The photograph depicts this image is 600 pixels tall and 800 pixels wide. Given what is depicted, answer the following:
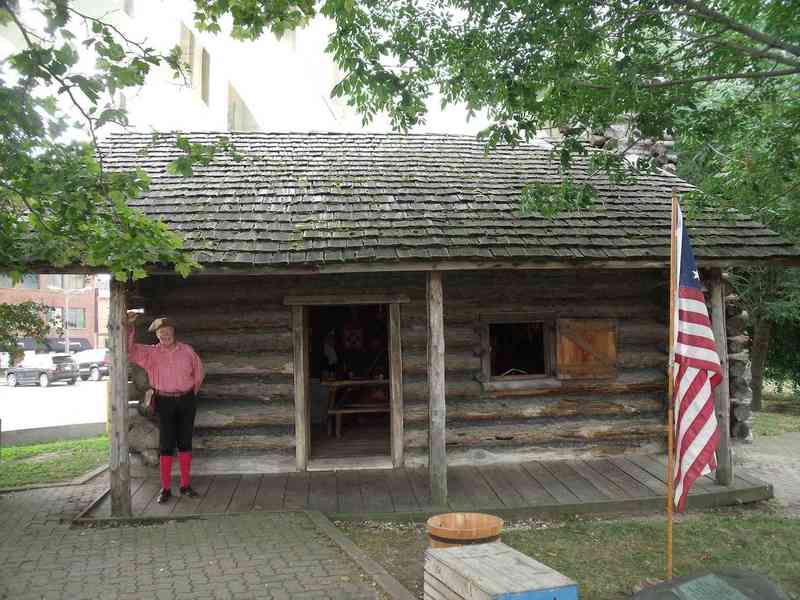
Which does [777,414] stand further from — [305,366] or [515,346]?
[305,366]

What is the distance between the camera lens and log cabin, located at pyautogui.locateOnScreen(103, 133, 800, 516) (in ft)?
24.1

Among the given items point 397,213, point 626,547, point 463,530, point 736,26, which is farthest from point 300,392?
point 736,26

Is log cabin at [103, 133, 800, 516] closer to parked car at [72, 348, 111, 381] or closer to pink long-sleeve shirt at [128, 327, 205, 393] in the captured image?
pink long-sleeve shirt at [128, 327, 205, 393]

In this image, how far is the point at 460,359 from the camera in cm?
849

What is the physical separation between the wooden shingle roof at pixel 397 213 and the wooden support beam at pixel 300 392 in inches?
54.0

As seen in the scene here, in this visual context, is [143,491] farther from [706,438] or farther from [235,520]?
[706,438]

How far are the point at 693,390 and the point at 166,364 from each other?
5035mm

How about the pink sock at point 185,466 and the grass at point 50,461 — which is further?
the grass at point 50,461

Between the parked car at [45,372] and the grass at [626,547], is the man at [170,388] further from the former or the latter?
the parked car at [45,372]

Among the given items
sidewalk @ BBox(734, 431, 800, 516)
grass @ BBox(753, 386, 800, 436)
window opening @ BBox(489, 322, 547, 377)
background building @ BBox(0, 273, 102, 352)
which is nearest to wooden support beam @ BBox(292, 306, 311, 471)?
window opening @ BBox(489, 322, 547, 377)

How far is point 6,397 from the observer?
24125mm

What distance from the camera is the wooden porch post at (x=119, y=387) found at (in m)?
6.62

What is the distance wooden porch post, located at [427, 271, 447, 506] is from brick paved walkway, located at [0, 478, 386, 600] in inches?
56.8

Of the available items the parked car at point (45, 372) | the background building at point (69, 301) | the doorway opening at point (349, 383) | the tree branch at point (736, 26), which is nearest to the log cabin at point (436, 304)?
the doorway opening at point (349, 383)
